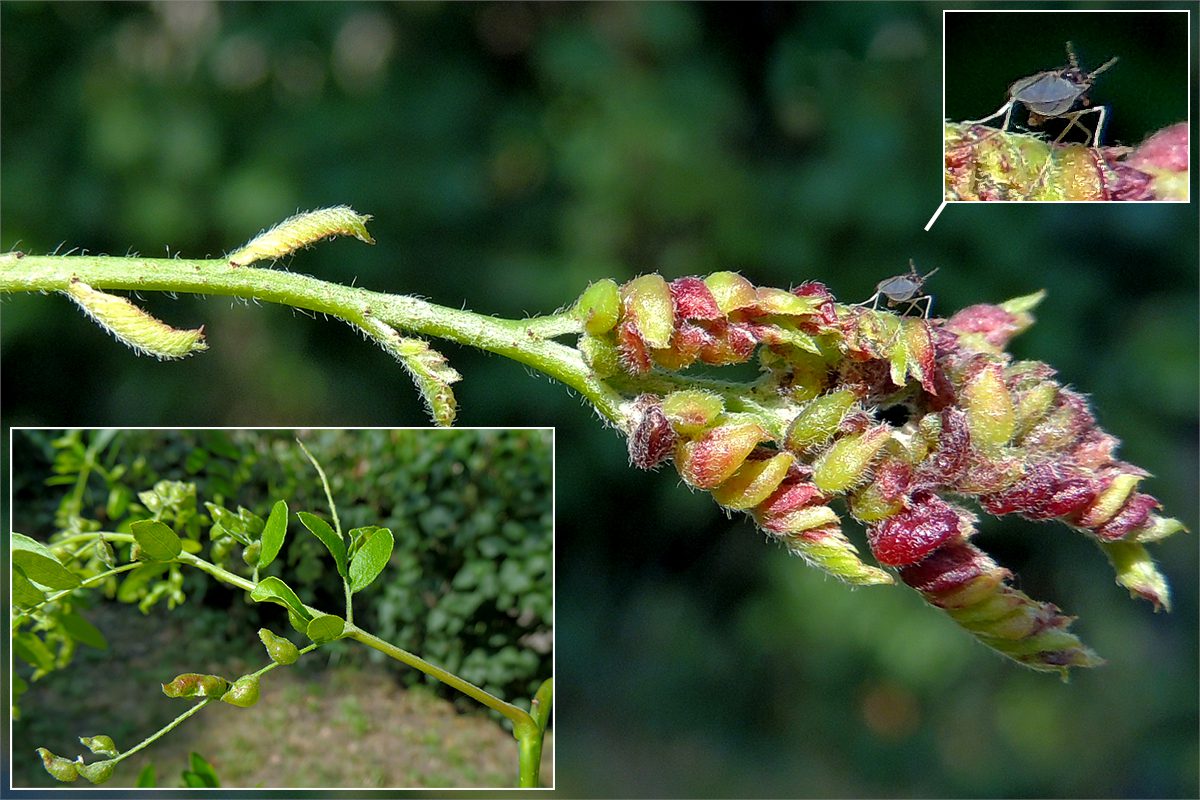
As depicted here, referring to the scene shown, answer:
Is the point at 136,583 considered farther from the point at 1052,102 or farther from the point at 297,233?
the point at 1052,102

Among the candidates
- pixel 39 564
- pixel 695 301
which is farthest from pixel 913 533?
pixel 39 564

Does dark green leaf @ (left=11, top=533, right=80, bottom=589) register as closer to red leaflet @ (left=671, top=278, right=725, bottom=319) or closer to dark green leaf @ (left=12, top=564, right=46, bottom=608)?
dark green leaf @ (left=12, top=564, right=46, bottom=608)

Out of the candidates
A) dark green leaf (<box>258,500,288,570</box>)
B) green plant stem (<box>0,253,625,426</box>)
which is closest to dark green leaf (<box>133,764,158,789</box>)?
dark green leaf (<box>258,500,288,570</box>)

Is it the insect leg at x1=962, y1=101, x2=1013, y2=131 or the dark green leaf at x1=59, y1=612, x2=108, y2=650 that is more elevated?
the insect leg at x1=962, y1=101, x2=1013, y2=131

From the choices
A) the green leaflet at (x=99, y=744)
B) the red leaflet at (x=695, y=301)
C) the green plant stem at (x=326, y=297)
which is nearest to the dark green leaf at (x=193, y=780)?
the green leaflet at (x=99, y=744)

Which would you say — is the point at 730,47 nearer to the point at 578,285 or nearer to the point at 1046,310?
the point at 578,285
